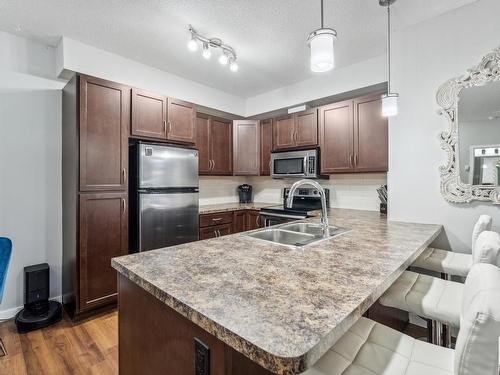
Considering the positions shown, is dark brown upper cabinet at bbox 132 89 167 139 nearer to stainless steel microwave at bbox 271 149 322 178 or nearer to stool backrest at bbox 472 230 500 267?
stainless steel microwave at bbox 271 149 322 178

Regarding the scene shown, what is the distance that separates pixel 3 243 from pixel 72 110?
49.5 inches

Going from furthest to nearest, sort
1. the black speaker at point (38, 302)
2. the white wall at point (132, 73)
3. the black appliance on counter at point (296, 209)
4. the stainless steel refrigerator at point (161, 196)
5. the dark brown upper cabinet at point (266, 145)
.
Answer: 1. the dark brown upper cabinet at point (266, 145)
2. the black appliance on counter at point (296, 209)
3. the stainless steel refrigerator at point (161, 196)
4. the white wall at point (132, 73)
5. the black speaker at point (38, 302)

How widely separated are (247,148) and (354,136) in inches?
62.0

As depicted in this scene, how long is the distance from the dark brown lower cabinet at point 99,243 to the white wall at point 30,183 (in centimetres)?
62

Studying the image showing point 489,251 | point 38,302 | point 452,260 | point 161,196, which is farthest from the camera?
point 161,196

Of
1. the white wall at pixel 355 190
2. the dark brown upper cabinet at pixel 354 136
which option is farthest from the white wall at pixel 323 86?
the white wall at pixel 355 190

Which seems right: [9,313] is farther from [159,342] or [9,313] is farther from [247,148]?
[247,148]

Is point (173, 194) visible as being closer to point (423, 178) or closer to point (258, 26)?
point (258, 26)

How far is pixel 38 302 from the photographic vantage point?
235 centimetres

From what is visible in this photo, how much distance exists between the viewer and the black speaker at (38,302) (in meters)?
2.23

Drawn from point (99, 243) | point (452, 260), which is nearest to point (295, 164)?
point (452, 260)

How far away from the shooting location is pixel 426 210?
211cm

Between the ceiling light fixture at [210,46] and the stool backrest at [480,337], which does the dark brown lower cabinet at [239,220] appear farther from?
the stool backrest at [480,337]

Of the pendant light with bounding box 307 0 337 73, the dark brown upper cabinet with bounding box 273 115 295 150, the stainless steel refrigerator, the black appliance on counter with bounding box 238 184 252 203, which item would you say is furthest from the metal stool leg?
the black appliance on counter with bounding box 238 184 252 203
